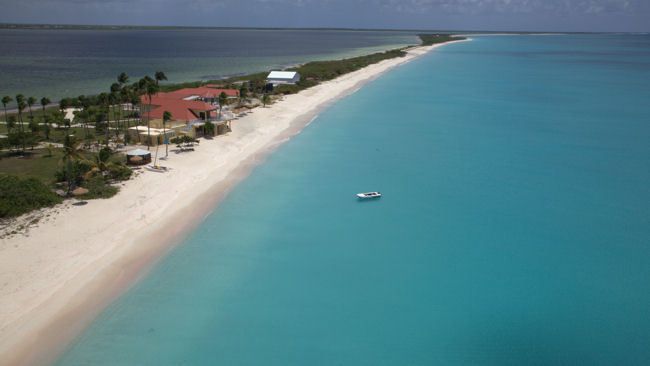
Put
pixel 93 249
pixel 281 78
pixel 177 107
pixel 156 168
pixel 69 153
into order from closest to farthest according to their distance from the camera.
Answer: pixel 93 249, pixel 69 153, pixel 156 168, pixel 177 107, pixel 281 78

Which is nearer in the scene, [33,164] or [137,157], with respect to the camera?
[33,164]

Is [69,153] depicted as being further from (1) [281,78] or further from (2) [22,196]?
(1) [281,78]

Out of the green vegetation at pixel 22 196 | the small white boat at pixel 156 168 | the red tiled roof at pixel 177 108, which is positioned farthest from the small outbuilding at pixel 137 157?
the red tiled roof at pixel 177 108

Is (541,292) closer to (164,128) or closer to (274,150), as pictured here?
(274,150)


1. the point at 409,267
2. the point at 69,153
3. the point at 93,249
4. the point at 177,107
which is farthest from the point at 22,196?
the point at 177,107

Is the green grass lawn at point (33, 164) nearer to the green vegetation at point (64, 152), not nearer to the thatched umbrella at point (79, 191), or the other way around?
the green vegetation at point (64, 152)

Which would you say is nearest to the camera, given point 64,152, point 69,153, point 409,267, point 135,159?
point 409,267
